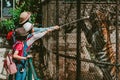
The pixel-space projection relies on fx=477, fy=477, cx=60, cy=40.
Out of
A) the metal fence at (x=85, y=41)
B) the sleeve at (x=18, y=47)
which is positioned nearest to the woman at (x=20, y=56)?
the sleeve at (x=18, y=47)

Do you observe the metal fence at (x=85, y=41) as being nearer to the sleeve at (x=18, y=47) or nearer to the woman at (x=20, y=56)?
the woman at (x=20, y=56)

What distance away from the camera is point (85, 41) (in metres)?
10.2

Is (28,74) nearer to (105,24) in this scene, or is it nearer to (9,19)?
(105,24)

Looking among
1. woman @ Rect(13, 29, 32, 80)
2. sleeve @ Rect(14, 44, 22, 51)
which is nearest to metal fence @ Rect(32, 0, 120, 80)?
woman @ Rect(13, 29, 32, 80)

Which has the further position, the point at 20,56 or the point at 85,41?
the point at 85,41

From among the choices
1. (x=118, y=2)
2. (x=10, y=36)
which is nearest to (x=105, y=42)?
(x=118, y=2)

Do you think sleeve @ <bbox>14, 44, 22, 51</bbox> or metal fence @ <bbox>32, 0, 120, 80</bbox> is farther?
metal fence @ <bbox>32, 0, 120, 80</bbox>

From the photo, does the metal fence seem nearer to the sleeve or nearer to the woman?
the woman

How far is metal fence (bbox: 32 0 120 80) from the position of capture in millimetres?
9523

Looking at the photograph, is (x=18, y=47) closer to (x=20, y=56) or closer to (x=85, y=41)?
(x=20, y=56)

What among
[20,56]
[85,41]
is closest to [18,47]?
[20,56]

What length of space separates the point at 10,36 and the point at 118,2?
2.07 meters

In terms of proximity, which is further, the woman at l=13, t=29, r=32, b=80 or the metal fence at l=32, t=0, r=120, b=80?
the metal fence at l=32, t=0, r=120, b=80

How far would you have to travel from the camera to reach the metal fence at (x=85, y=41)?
31.2ft
